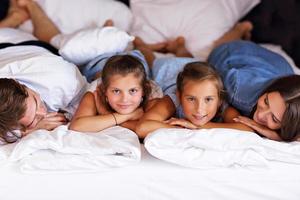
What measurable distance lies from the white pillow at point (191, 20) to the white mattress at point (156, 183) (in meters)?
0.68

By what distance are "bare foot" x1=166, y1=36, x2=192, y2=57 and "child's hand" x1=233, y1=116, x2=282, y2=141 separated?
51 cm

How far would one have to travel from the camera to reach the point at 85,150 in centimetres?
94

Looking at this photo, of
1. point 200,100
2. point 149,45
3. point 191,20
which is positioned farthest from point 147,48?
point 200,100

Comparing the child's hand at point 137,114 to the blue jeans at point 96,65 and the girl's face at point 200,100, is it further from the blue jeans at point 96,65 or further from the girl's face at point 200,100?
the blue jeans at point 96,65

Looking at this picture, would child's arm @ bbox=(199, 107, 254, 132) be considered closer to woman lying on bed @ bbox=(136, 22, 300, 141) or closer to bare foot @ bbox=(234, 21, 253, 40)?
woman lying on bed @ bbox=(136, 22, 300, 141)

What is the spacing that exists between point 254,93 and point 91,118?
453 mm

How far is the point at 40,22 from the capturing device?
158 centimetres

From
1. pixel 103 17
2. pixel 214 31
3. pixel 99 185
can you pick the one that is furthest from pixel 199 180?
pixel 103 17

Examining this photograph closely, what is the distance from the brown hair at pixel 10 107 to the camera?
1021mm

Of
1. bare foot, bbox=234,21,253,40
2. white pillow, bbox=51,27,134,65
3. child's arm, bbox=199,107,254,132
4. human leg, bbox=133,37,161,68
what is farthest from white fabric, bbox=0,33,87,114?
bare foot, bbox=234,21,253,40

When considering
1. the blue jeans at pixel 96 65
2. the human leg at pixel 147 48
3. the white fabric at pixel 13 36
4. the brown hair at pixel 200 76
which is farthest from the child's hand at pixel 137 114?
the white fabric at pixel 13 36

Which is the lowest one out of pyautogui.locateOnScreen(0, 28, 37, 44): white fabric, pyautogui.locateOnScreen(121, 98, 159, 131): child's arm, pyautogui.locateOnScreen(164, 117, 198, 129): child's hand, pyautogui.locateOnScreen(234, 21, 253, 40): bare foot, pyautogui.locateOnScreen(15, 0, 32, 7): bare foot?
pyautogui.locateOnScreen(121, 98, 159, 131): child's arm

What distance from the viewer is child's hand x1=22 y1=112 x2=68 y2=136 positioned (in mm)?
1079

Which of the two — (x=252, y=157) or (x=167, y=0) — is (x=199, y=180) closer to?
(x=252, y=157)
